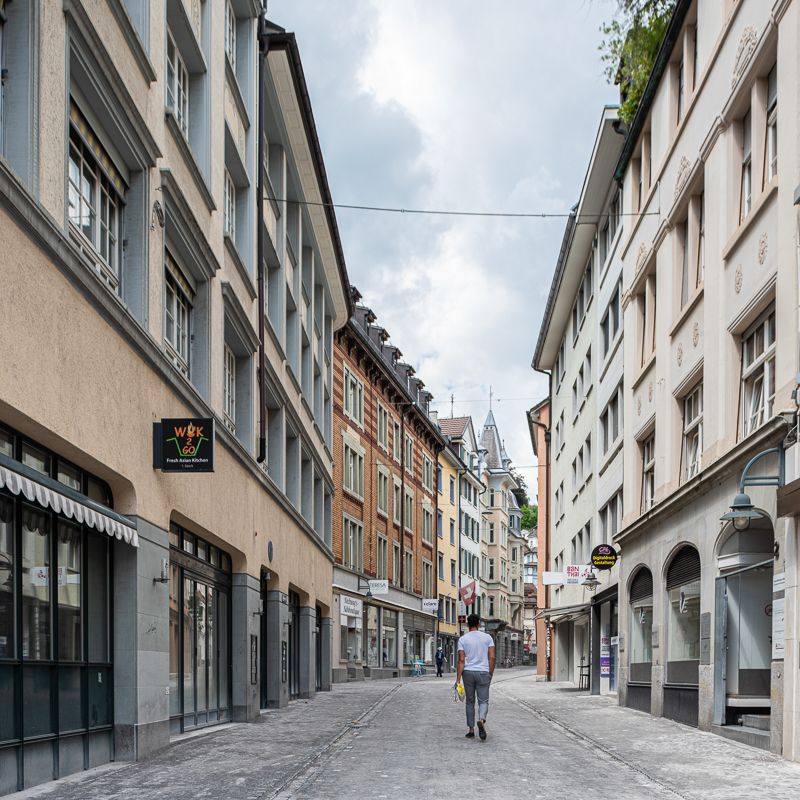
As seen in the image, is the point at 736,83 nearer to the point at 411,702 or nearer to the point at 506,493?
the point at 411,702

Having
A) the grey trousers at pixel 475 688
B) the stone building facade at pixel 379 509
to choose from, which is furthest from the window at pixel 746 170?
the stone building facade at pixel 379 509

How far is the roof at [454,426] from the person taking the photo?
8356 cm

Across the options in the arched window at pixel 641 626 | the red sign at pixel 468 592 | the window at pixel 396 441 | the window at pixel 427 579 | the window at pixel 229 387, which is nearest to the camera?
the window at pixel 229 387

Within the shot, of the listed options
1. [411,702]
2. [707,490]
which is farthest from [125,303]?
[411,702]

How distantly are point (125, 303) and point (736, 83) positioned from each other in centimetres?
956

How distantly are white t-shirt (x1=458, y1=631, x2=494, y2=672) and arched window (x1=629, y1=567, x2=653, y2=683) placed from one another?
840cm

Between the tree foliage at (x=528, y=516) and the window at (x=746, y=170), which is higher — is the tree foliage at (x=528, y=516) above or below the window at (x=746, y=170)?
below

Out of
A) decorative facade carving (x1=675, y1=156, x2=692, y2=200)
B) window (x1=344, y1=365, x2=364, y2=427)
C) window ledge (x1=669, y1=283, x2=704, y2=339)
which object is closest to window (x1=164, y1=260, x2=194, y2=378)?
window ledge (x1=669, y1=283, x2=704, y2=339)

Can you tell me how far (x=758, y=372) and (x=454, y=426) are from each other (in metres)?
68.0

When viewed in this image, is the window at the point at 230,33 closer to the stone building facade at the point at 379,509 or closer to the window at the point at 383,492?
the stone building facade at the point at 379,509

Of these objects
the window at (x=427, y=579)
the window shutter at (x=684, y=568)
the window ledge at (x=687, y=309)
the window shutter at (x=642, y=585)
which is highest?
the window ledge at (x=687, y=309)

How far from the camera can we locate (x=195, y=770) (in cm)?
1180

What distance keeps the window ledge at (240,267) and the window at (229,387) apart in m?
1.16

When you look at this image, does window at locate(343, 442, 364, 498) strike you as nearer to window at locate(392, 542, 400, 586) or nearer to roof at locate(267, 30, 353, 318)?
window at locate(392, 542, 400, 586)
